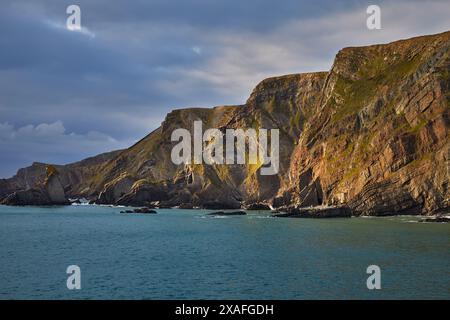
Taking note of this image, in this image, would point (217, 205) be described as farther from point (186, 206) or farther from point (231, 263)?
point (231, 263)

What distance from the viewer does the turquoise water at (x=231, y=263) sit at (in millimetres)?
42094

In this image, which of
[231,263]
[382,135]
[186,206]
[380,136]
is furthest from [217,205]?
[231,263]

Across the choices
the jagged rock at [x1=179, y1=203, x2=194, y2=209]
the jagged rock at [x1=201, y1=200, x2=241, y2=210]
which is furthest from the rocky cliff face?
the jagged rock at [x1=179, y1=203, x2=194, y2=209]

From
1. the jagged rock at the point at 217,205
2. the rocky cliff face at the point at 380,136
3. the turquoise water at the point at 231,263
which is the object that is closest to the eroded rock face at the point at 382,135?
the rocky cliff face at the point at 380,136

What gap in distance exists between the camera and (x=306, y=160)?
6988 inches

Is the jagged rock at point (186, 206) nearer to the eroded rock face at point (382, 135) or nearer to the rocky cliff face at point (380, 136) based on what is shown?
the rocky cliff face at point (380, 136)

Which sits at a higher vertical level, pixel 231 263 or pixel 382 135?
pixel 382 135

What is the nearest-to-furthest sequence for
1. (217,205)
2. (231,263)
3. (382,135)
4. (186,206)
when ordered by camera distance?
(231,263) → (382,135) → (186,206) → (217,205)

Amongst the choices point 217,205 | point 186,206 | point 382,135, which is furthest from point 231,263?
point 186,206

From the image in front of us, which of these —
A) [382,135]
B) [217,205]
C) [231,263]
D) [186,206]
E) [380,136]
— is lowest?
[231,263]

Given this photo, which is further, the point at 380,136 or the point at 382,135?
the point at 380,136

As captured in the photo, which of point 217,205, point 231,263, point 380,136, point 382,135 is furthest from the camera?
point 217,205

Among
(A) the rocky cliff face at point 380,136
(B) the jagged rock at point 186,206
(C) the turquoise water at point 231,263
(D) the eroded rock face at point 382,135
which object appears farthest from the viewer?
(B) the jagged rock at point 186,206

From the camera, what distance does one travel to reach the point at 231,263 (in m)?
57.2
